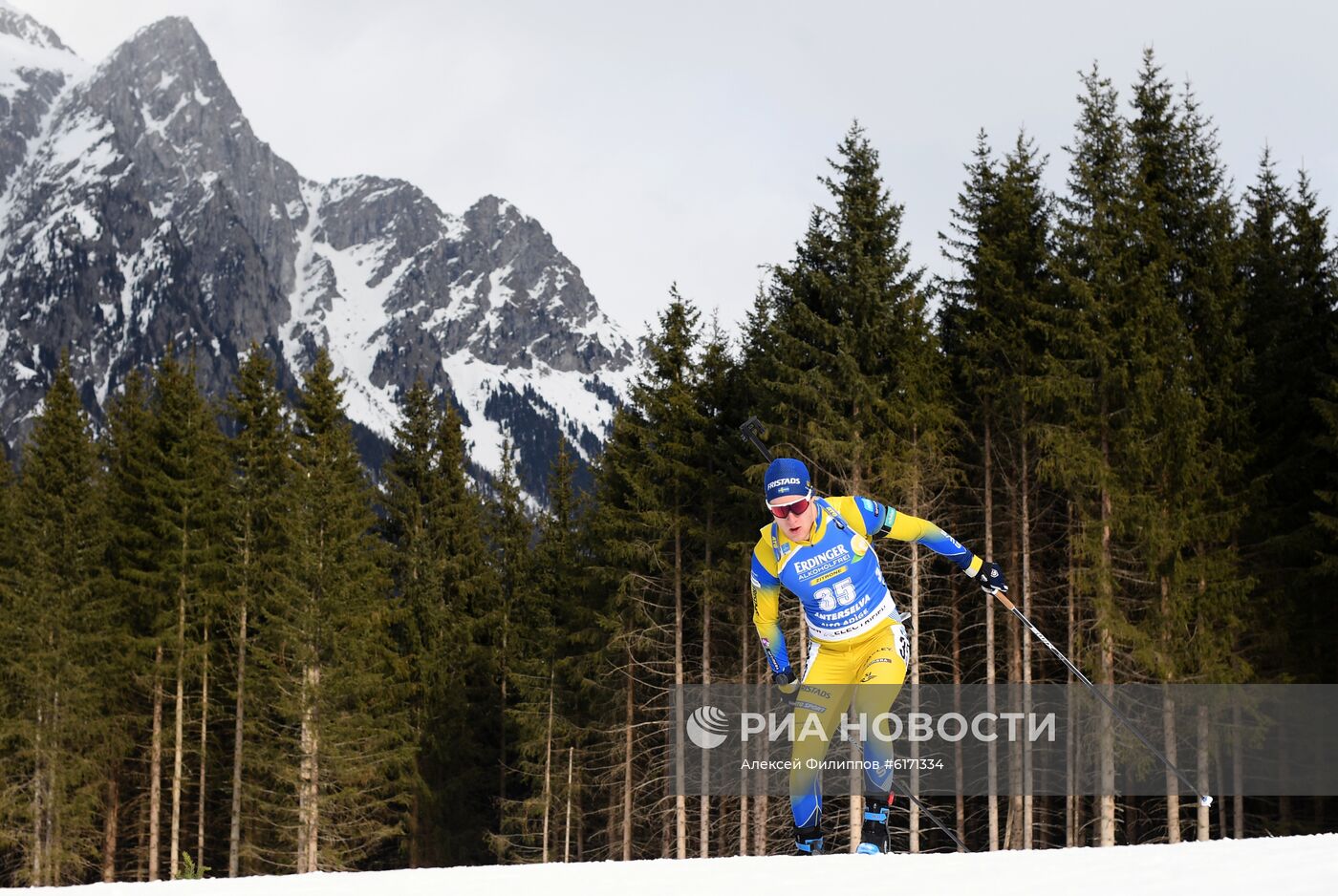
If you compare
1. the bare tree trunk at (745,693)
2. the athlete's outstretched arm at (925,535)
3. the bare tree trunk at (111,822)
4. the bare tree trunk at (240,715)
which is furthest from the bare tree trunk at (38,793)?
the athlete's outstretched arm at (925,535)

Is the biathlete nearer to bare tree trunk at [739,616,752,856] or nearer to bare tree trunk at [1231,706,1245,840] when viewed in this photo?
bare tree trunk at [1231,706,1245,840]

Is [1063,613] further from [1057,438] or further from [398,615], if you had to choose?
[398,615]

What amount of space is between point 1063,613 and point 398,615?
54.8 feet

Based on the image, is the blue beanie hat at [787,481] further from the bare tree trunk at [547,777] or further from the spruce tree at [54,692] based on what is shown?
the spruce tree at [54,692]

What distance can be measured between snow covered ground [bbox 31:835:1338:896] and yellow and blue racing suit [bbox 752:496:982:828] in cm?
212

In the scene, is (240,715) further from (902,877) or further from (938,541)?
(902,877)

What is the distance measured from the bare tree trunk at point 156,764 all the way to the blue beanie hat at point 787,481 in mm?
24949

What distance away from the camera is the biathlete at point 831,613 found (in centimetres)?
750

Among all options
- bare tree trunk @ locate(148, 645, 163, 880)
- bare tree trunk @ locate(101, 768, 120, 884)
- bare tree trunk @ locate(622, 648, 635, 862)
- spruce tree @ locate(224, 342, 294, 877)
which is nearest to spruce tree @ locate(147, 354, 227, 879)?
bare tree trunk @ locate(148, 645, 163, 880)

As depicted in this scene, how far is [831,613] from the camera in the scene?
773cm

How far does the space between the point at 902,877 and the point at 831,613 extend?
317 centimetres

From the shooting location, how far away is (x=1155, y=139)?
2197 centimetres

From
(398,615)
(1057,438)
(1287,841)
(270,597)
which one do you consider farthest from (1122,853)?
(398,615)

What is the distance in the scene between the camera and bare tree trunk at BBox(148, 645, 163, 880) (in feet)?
88.4
